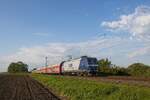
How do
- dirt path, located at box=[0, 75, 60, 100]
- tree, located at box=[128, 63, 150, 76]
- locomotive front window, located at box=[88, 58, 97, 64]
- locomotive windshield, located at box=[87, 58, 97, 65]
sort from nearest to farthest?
dirt path, located at box=[0, 75, 60, 100] → locomotive windshield, located at box=[87, 58, 97, 65] → locomotive front window, located at box=[88, 58, 97, 64] → tree, located at box=[128, 63, 150, 76]

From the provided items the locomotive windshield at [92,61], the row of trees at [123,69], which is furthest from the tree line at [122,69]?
the locomotive windshield at [92,61]

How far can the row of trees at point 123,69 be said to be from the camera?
6143 cm

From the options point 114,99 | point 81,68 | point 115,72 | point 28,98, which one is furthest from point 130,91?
point 115,72

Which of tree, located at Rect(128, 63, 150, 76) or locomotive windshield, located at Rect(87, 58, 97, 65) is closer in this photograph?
locomotive windshield, located at Rect(87, 58, 97, 65)

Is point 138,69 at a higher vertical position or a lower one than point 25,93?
higher

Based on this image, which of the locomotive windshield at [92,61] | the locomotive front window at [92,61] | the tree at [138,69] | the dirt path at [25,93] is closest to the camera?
the dirt path at [25,93]

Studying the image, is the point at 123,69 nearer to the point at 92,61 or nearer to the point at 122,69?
the point at 122,69

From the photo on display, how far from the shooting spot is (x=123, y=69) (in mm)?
68562

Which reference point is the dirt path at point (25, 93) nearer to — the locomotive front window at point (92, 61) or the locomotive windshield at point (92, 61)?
the locomotive windshield at point (92, 61)

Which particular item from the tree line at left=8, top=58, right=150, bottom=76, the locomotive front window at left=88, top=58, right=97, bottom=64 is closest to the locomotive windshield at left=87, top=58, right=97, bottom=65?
the locomotive front window at left=88, top=58, right=97, bottom=64

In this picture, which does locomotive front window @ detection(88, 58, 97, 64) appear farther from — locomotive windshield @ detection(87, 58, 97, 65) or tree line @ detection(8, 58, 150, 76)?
tree line @ detection(8, 58, 150, 76)

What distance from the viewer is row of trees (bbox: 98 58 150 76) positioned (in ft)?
202

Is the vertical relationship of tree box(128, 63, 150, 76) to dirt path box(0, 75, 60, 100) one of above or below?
above

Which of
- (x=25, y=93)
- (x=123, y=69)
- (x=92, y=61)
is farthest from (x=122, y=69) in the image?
(x=25, y=93)
